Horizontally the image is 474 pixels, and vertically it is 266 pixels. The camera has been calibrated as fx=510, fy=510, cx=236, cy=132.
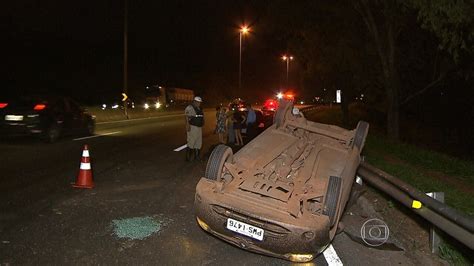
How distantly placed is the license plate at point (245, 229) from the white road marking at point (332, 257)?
1.04 meters

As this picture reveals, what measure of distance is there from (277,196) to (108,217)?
278 cm

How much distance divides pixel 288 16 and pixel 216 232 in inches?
771

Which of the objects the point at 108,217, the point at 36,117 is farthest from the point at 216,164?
the point at 36,117

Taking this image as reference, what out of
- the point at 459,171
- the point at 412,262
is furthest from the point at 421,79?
the point at 412,262

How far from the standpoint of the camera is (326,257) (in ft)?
19.8

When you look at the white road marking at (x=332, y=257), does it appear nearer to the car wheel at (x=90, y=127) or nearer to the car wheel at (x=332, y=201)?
the car wheel at (x=332, y=201)

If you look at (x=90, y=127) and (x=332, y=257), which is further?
(x=90, y=127)

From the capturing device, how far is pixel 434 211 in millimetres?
5750

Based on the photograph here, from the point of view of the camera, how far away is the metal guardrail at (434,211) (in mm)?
4973

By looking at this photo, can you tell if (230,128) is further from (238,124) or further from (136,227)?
(136,227)

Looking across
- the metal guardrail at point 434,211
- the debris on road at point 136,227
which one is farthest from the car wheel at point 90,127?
the metal guardrail at point 434,211

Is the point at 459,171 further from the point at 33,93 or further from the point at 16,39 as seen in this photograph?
the point at 16,39

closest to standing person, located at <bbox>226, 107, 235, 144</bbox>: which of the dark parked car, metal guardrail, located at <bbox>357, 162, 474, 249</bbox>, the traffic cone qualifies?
the dark parked car

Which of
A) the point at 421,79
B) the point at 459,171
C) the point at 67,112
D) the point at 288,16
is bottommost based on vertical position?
the point at 459,171
